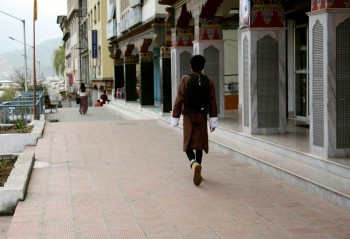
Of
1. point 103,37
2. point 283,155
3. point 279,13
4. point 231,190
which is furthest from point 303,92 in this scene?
point 103,37

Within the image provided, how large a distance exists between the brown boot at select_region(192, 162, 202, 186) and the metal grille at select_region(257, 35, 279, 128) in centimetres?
392

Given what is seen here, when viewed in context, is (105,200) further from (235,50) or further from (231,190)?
(235,50)

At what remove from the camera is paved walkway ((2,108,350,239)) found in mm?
6047

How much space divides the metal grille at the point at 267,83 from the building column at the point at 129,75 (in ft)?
64.7

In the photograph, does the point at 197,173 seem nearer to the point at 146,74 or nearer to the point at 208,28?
the point at 208,28

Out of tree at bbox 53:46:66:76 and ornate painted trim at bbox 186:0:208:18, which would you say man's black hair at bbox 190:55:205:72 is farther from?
tree at bbox 53:46:66:76

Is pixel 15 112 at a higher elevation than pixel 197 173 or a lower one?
higher

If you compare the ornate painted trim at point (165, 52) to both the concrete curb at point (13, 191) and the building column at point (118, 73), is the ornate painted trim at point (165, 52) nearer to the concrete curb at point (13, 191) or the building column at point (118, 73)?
the concrete curb at point (13, 191)

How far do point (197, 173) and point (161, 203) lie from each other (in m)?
1.13

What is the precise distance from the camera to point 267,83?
11.9m

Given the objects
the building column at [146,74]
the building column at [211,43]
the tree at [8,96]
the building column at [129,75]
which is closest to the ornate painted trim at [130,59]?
the building column at [129,75]

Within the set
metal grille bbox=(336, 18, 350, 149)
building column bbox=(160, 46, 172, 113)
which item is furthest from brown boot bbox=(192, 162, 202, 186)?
building column bbox=(160, 46, 172, 113)

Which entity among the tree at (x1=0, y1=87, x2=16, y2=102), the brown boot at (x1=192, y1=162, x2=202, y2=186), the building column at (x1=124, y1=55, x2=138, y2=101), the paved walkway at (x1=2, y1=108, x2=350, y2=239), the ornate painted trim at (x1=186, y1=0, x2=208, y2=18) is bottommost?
the paved walkway at (x1=2, y1=108, x2=350, y2=239)

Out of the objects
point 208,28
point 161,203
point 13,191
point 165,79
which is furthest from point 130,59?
point 161,203
